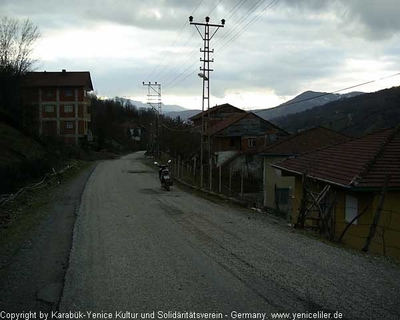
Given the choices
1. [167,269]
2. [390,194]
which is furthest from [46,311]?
[390,194]

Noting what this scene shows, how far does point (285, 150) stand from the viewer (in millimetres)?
36312

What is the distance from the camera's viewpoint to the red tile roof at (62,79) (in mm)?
72312

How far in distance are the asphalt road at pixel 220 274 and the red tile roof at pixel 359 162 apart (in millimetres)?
3822

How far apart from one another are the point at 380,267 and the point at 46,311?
5280 mm

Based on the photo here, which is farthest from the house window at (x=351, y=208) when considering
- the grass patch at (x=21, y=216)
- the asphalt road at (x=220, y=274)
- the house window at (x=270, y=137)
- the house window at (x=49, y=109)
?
the house window at (x=49, y=109)

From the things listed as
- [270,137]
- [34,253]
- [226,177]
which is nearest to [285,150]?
[226,177]

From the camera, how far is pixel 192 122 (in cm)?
8306

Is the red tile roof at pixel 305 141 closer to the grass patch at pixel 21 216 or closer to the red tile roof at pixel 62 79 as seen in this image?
the grass patch at pixel 21 216

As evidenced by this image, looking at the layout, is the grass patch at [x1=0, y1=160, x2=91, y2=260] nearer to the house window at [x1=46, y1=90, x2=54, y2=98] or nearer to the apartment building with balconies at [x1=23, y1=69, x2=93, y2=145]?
the apartment building with balconies at [x1=23, y1=69, x2=93, y2=145]

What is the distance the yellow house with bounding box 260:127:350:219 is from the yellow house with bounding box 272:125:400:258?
15.2 meters

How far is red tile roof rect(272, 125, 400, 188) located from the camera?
46.1 feet

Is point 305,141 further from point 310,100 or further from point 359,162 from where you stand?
point 359,162

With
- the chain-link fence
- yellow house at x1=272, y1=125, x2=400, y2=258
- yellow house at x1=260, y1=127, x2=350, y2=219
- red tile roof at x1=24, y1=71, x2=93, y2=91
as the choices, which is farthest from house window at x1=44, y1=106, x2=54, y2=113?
yellow house at x1=272, y1=125, x2=400, y2=258

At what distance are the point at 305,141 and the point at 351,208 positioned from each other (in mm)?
23463
